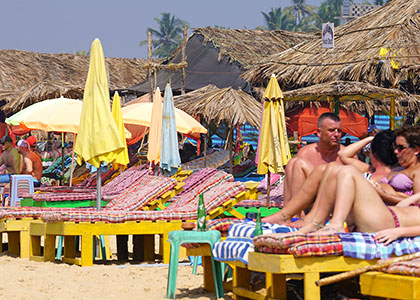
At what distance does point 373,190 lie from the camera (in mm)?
5035

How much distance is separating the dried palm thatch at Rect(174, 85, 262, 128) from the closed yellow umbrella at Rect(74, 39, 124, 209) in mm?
7949

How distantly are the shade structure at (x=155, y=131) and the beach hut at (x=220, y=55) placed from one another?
10985mm

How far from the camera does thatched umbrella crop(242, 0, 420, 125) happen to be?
50.3 ft

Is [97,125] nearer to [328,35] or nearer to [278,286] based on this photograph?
[278,286]

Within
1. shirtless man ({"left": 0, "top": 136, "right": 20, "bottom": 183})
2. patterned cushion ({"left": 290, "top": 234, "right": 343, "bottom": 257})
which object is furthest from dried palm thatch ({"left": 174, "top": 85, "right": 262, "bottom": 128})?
patterned cushion ({"left": 290, "top": 234, "right": 343, "bottom": 257})

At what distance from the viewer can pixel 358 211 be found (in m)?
5.05

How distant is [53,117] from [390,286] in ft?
32.4

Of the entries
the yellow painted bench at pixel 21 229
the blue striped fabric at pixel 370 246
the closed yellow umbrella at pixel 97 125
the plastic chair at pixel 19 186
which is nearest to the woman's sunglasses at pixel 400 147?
the blue striped fabric at pixel 370 246

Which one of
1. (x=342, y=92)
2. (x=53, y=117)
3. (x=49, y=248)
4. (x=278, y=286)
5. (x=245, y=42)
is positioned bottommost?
(x=278, y=286)

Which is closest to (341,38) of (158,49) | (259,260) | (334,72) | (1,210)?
(334,72)

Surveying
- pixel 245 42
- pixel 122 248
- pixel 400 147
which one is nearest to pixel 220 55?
pixel 245 42

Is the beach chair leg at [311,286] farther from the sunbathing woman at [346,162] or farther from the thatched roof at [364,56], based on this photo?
the thatched roof at [364,56]

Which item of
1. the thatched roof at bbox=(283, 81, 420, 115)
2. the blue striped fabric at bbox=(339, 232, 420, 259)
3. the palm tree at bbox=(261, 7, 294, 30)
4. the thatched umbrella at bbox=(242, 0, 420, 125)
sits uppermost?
the palm tree at bbox=(261, 7, 294, 30)

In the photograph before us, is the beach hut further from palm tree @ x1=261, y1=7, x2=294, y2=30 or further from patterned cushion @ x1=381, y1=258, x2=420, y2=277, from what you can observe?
palm tree @ x1=261, y1=7, x2=294, y2=30
